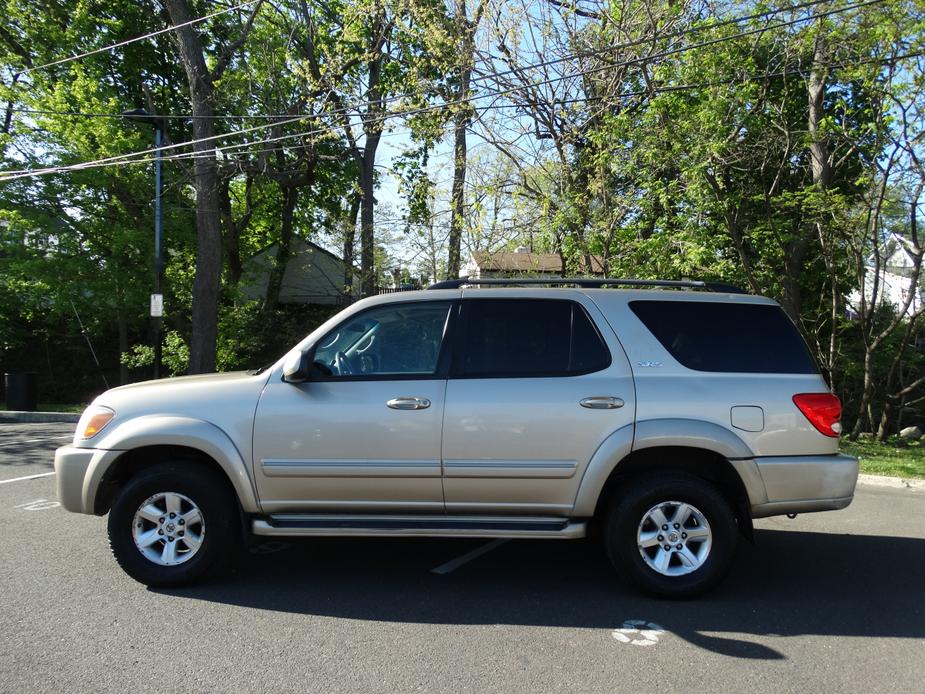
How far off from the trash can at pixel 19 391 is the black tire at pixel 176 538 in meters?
15.0

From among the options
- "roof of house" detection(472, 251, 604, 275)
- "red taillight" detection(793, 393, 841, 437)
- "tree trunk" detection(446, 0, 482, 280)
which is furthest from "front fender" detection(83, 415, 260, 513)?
"roof of house" detection(472, 251, 604, 275)

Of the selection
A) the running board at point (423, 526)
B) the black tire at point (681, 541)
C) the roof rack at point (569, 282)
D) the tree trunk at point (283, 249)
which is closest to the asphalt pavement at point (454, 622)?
the black tire at point (681, 541)

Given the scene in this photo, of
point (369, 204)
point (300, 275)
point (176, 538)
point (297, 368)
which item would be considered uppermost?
point (369, 204)

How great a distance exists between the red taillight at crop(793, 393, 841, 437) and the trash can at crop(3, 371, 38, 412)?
17.9 metres

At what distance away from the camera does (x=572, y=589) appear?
4723 mm

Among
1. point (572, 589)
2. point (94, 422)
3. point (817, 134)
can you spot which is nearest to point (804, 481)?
point (572, 589)

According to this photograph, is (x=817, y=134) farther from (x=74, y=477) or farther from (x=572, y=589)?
(x=74, y=477)

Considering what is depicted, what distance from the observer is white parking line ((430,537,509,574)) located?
5108mm

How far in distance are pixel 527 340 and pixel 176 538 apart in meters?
2.63

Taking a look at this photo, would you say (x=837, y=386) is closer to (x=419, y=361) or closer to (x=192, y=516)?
(x=419, y=361)

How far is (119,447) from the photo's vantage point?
15.0 ft

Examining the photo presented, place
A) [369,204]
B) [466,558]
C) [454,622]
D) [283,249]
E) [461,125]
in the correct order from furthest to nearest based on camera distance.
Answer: [283,249]
[369,204]
[461,125]
[466,558]
[454,622]

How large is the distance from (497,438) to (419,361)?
0.74m

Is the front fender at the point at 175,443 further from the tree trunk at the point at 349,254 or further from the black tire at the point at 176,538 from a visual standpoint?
the tree trunk at the point at 349,254
